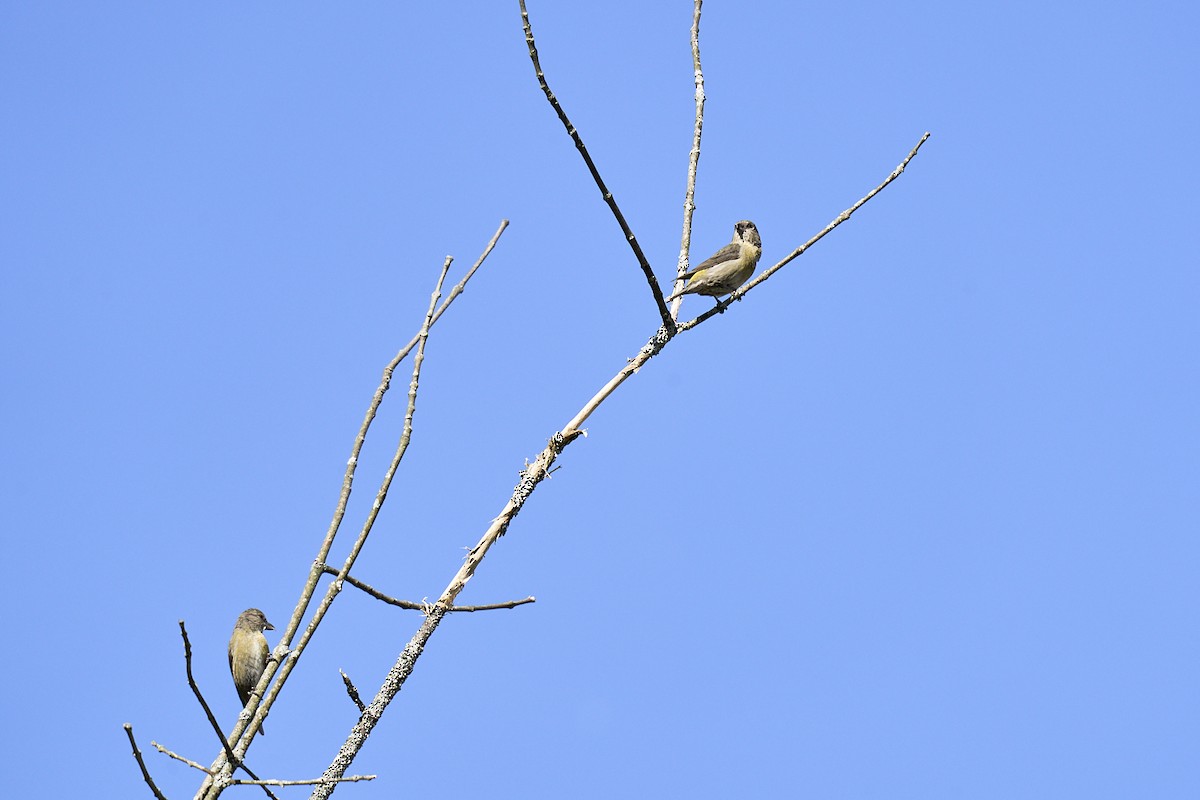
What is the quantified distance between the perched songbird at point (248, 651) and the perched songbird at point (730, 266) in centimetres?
499

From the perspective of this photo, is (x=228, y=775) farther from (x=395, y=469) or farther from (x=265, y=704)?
(x=395, y=469)

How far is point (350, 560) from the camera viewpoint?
9.41 feet

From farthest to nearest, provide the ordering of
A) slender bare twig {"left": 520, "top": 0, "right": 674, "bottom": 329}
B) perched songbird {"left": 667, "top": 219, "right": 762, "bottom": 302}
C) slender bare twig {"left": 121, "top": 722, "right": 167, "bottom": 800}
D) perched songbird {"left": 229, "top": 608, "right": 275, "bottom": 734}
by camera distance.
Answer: perched songbird {"left": 229, "top": 608, "right": 275, "bottom": 734}
perched songbird {"left": 667, "top": 219, "right": 762, "bottom": 302}
slender bare twig {"left": 520, "top": 0, "right": 674, "bottom": 329}
slender bare twig {"left": 121, "top": 722, "right": 167, "bottom": 800}

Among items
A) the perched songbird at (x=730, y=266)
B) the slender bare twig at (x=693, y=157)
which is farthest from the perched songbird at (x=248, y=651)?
the slender bare twig at (x=693, y=157)

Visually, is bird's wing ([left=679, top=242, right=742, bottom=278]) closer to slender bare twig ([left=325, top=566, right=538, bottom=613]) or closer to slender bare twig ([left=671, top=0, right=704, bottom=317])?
slender bare twig ([left=671, top=0, right=704, bottom=317])

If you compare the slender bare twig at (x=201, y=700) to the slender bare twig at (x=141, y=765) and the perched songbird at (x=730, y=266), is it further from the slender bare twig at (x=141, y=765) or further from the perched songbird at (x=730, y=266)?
the perched songbird at (x=730, y=266)

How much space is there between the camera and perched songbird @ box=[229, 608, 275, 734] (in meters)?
10.3

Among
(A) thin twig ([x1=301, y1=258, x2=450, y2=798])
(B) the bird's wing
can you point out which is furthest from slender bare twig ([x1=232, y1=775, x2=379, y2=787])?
(B) the bird's wing

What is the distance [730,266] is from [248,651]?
539cm

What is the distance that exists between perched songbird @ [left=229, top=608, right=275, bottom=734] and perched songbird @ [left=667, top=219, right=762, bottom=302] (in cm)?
499

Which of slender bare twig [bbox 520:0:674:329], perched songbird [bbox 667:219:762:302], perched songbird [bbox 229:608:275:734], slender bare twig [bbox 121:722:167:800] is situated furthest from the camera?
perched songbird [bbox 229:608:275:734]

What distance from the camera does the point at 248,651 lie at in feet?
33.7

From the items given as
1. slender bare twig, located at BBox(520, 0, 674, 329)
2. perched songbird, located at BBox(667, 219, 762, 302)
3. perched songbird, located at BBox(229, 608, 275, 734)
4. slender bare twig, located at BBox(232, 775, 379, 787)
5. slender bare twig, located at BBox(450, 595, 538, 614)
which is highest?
perched songbird, located at BBox(667, 219, 762, 302)

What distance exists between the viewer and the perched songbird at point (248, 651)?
33.7 ft
